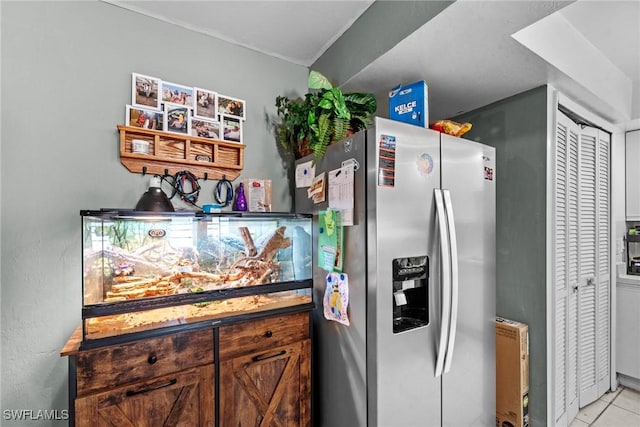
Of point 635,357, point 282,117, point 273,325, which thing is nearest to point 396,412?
point 273,325

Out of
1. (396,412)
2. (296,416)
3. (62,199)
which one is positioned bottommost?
(296,416)

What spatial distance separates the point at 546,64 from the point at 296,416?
2.32 meters

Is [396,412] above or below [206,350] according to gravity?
below

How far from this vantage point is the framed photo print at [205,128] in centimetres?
178

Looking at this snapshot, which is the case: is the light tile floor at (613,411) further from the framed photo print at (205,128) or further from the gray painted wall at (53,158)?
the gray painted wall at (53,158)

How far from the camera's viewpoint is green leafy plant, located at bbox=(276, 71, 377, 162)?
1.59m

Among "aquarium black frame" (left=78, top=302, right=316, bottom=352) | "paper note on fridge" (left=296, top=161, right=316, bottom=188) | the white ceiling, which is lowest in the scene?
"aquarium black frame" (left=78, top=302, right=316, bottom=352)

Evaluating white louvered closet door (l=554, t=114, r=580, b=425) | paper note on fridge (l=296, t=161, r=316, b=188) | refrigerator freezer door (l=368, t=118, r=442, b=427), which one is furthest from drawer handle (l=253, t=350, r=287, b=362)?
white louvered closet door (l=554, t=114, r=580, b=425)

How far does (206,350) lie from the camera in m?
1.31

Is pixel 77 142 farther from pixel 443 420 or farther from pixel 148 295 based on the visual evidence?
pixel 443 420

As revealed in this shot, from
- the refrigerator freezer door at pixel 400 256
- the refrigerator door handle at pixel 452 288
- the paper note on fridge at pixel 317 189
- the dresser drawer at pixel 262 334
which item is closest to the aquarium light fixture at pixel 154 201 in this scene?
the dresser drawer at pixel 262 334

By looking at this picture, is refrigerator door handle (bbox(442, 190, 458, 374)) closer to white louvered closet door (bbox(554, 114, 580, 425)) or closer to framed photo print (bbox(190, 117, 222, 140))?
white louvered closet door (bbox(554, 114, 580, 425))

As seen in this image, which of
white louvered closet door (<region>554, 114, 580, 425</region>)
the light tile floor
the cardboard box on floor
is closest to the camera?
the cardboard box on floor

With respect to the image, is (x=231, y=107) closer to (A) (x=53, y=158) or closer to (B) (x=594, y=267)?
(A) (x=53, y=158)
